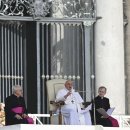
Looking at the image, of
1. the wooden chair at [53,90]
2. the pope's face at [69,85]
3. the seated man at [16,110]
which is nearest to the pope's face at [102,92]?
the pope's face at [69,85]

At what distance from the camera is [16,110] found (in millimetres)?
28047

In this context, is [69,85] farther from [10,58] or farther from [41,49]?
[10,58]

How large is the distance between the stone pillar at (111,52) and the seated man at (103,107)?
5.99ft

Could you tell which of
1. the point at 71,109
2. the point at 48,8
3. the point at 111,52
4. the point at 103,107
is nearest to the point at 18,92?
the point at 71,109

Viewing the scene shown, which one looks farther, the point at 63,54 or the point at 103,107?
the point at 63,54

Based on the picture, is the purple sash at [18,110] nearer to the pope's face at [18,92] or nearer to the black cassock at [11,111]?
the black cassock at [11,111]

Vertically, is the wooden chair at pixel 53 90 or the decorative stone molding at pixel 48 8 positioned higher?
the decorative stone molding at pixel 48 8

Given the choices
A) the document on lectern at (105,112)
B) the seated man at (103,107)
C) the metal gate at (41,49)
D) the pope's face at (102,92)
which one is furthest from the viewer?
the metal gate at (41,49)

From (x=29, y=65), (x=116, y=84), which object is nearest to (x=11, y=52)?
(x=29, y=65)

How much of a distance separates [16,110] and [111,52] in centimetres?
446

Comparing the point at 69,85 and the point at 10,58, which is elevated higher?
the point at 10,58

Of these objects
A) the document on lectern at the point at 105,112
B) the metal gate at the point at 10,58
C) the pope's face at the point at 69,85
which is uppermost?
the metal gate at the point at 10,58

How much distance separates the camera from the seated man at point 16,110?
27.9 m

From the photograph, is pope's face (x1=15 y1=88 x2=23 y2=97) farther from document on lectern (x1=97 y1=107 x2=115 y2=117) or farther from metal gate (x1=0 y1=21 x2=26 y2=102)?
metal gate (x1=0 y1=21 x2=26 y2=102)
